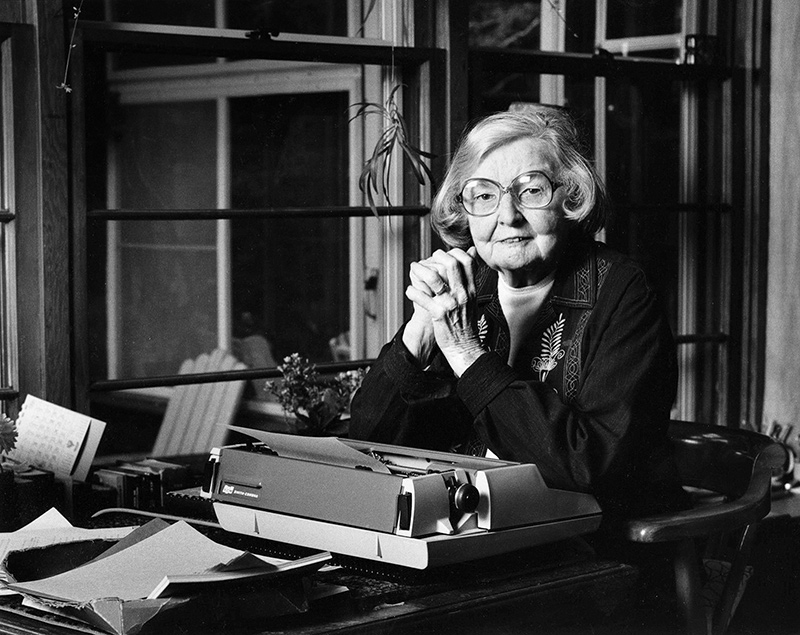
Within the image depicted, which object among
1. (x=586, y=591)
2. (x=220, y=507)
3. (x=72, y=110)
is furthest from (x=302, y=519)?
(x=72, y=110)

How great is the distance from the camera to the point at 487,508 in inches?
71.4

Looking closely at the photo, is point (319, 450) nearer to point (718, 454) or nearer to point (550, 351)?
point (550, 351)

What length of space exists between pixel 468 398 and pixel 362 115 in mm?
1353

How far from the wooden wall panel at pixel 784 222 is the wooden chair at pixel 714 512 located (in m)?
0.71

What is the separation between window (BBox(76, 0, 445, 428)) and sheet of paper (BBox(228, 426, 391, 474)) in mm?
907

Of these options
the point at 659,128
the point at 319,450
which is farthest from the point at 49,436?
the point at 659,128

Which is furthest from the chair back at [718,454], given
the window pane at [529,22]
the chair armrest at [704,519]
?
the window pane at [529,22]

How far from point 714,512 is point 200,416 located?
162 cm

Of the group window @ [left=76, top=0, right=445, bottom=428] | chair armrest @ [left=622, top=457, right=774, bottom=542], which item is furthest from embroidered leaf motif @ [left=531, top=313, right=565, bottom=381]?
window @ [left=76, top=0, right=445, bottom=428]

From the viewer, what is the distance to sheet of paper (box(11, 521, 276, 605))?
1.58 m

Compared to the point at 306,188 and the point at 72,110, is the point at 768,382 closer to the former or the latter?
the point at 306,188

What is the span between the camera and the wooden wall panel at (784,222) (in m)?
3.47

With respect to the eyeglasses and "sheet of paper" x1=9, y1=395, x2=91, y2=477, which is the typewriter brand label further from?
the eyeglasses

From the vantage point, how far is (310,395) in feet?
9.30
